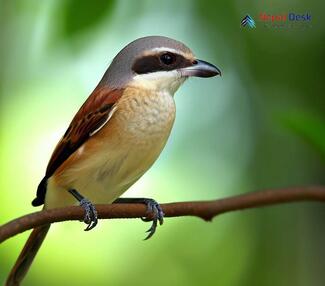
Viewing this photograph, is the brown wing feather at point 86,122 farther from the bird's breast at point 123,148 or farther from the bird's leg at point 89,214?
the bird's leg at point 89,214

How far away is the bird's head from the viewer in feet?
6.82

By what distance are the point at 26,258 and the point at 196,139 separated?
6.20ft

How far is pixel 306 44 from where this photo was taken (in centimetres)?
386

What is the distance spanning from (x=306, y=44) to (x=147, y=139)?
197 cm

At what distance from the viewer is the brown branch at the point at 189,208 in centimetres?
144

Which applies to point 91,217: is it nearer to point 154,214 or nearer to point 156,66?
point 154,214

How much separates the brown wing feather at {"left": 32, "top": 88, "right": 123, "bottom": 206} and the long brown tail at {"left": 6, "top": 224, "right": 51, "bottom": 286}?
0.59ft

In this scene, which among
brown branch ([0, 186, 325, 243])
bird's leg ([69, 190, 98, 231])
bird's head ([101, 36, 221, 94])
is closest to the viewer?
brown branch ([0, 186, 325, 243])

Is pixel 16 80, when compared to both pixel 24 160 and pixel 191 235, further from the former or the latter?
pixel 191 235

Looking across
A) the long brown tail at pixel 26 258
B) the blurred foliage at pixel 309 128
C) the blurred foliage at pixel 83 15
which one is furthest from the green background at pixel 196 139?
the blurred foliage at pixel 309 128

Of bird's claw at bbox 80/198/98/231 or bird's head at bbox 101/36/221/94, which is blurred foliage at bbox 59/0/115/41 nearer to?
bird's head at bbox 101/36/221/94

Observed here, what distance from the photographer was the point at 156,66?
217cm

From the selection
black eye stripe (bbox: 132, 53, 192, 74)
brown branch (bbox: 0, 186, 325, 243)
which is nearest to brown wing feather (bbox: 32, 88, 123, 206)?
black eye stripe (bbox: 132, 53, 192, 74)

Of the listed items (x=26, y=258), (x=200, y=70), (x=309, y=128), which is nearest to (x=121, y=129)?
(x=200, y=70)
